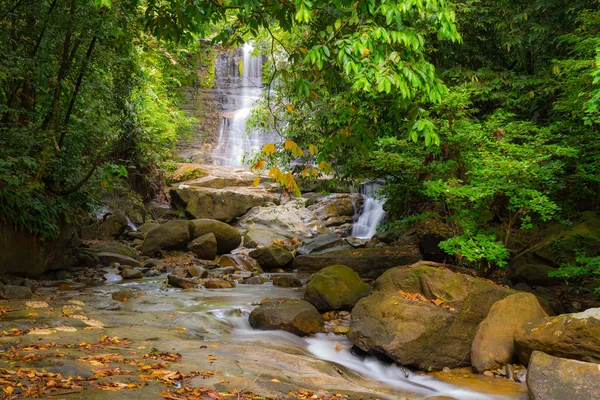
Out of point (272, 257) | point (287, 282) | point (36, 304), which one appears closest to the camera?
point (36, 304)

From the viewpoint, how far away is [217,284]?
1096cm

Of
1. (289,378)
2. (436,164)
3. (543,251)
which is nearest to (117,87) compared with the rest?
(436,164)

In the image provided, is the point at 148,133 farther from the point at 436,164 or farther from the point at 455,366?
the point at 455,366

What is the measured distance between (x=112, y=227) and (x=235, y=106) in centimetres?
1731

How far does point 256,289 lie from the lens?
10891 mm

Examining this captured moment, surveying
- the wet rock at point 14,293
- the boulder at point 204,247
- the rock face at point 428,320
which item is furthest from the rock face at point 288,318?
the boulder at point 204,247

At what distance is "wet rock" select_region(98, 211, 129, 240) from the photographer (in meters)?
15.5

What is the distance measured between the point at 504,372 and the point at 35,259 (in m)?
8.58

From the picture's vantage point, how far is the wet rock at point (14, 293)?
7629mm

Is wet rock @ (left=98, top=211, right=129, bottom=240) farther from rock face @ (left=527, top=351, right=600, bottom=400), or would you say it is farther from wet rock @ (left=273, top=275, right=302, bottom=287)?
rock face @ (left=527, top=351, right=600, bottom=400)

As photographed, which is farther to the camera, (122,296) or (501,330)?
(122,296)

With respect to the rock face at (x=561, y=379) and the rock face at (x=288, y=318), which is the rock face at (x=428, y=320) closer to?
→ the rock face at (x=288, y=318)

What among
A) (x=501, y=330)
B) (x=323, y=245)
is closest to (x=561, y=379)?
(x=501, y=330)

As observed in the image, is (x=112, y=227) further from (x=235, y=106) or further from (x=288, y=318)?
(x=235, y=106)
